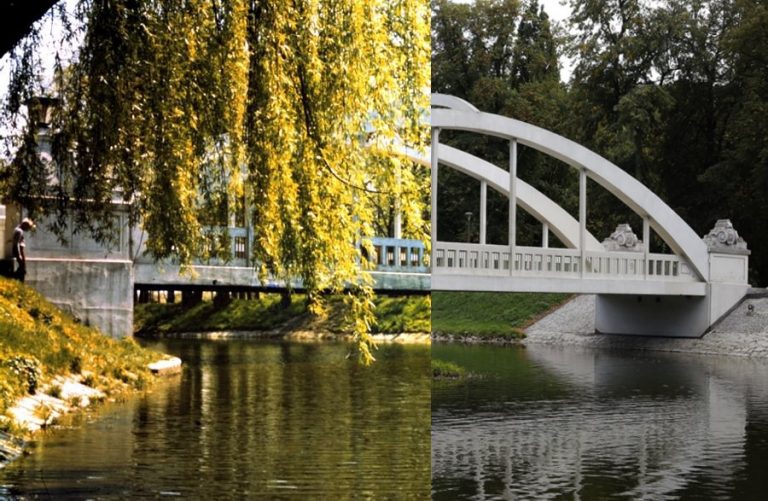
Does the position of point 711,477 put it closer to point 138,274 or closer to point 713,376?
point 713,376

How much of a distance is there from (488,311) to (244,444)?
500 centimetres

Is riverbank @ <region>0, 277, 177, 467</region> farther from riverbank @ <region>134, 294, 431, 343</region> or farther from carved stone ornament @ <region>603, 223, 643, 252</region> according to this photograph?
carved stone ornament @ <region>603, 223, 643, 252</region>

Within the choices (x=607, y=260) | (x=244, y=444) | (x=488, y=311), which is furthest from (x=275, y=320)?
(x=244, y=444)

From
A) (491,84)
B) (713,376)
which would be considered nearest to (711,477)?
(491,84)

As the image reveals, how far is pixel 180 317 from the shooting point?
16203mm

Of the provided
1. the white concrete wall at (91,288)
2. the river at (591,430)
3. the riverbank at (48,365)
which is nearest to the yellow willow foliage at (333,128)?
the river at (591,430)

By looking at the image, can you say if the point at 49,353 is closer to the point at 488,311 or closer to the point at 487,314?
the point at 487,314

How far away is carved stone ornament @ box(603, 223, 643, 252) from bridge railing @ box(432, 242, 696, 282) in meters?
0.29

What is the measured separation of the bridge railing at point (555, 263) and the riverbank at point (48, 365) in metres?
2.79

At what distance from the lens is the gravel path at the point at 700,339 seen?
41.2ft

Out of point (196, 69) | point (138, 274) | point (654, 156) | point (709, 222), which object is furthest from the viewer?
point (709, 222)

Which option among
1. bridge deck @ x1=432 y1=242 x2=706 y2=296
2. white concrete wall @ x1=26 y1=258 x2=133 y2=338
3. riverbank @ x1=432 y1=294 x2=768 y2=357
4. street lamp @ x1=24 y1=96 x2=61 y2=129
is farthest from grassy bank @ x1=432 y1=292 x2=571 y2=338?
street lamp @ x1=24 y1=96 x2=61 y2=129

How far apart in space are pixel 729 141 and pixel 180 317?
26.7 feet

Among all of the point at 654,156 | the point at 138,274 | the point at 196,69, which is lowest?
the point at 138,274
